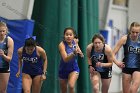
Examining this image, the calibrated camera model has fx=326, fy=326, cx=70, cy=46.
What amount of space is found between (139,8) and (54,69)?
5.48 metres

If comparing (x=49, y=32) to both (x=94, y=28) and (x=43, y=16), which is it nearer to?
(x=43, y=16)

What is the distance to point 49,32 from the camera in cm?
878

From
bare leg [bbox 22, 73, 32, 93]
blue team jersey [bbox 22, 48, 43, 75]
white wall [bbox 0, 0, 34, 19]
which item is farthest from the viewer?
white wall [bbox 0, 0, 34, 19]

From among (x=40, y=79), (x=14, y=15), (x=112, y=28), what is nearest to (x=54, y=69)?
(x=14, y=15)

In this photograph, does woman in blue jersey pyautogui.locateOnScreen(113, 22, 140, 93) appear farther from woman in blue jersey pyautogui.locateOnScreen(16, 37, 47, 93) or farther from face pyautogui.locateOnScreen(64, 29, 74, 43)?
woman in blue jersey pyautogui.locateOnScreen(16, 37, 47, 93)

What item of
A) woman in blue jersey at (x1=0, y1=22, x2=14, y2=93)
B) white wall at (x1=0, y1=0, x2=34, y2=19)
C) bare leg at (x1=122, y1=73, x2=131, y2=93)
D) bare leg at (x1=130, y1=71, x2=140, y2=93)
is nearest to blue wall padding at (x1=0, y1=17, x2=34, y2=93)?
white wall at (x1=0, y1=0, x2=34, y2=19)

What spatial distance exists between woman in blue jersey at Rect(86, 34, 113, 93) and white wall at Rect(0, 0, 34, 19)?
2.68m

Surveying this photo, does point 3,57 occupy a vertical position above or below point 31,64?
above

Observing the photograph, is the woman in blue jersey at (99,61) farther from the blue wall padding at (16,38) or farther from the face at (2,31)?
the blue wall padding at (16,38)

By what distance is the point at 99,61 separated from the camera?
6.15 metres

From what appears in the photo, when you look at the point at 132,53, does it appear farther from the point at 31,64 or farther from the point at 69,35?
the point at 31,64

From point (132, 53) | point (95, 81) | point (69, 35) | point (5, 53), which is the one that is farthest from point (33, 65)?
point (132, 53)

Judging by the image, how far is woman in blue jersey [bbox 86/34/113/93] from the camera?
19.9ft

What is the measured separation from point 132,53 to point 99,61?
0.63 m
